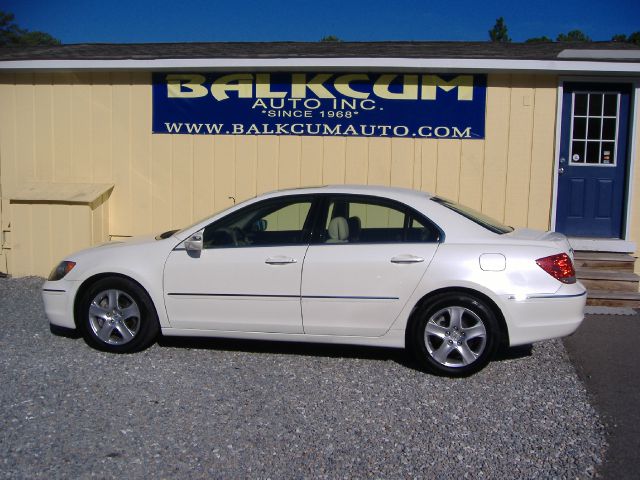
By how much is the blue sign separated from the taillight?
3599 millimetres

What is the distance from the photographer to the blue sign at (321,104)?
8602 mm

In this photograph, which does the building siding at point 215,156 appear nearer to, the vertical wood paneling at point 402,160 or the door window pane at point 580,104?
the vertical wood paneling at point 402,160

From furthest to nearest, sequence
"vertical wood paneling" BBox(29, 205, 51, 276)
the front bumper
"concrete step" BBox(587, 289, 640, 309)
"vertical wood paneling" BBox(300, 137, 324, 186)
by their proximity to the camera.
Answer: "vertical wood paneling" BBox(29, 205, 51, 276)
"vertical wood paneling" BBox(300, 137, 324, 186)
"concrete step" BBox(587, 289, 640, 309)
the front bumper

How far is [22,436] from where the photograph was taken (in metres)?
4.18

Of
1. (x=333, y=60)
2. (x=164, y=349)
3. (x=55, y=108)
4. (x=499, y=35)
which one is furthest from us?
(x=499, y=35)

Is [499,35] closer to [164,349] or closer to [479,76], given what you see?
A: [479,76]

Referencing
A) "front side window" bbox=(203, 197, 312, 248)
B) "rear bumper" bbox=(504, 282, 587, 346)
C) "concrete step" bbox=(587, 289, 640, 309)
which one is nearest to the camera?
"rear bumper" bbox=(504, 282, 587, 346)

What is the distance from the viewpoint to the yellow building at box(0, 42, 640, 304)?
8523 millimetres

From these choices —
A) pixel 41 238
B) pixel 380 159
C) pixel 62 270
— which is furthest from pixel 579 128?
pixel 41 238

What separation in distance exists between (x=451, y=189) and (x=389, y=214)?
3.24m

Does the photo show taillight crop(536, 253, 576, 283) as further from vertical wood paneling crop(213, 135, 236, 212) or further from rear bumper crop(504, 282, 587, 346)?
vertical wood paneling crop(213, 135, 236, 212)

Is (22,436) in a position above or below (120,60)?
below

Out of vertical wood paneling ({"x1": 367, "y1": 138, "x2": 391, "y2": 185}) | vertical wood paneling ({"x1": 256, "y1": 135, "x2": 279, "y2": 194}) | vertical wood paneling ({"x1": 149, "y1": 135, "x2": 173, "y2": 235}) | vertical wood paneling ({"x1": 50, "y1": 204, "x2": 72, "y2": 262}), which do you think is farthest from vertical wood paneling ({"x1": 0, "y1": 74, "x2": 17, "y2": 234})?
vertical wood paneling ({"x1": 367, "y1": 138, "x2": 391, "y2": 185})

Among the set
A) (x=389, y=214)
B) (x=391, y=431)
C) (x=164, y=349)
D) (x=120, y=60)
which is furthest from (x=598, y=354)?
(x=120, y=60)
